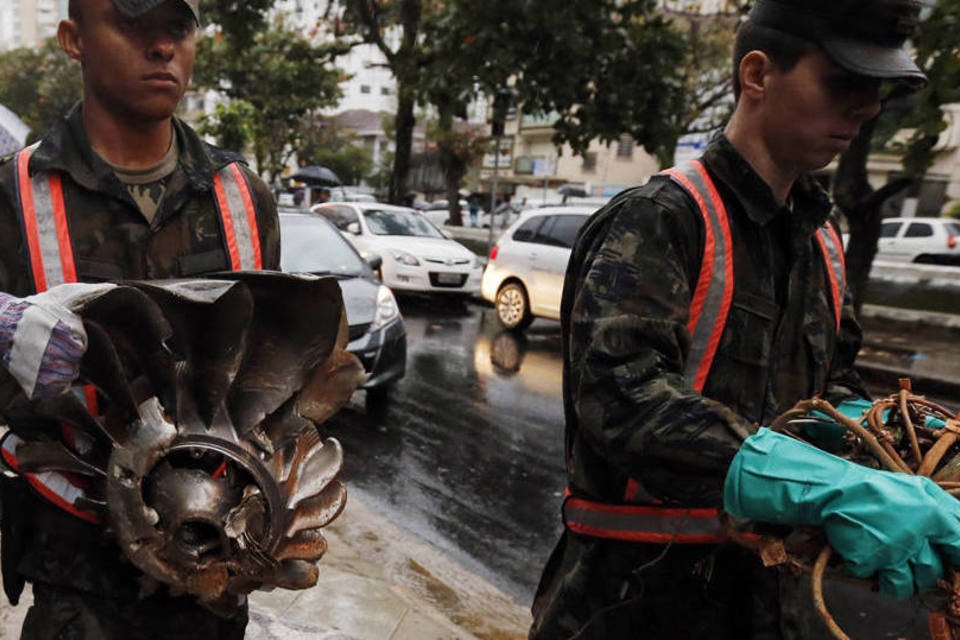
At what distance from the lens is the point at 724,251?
5.01 ft

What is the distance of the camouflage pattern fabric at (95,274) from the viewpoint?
1503 mm

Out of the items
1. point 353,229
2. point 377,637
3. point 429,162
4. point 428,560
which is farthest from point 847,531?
point 429,162

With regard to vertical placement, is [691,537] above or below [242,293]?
below

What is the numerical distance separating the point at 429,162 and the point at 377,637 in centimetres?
4588

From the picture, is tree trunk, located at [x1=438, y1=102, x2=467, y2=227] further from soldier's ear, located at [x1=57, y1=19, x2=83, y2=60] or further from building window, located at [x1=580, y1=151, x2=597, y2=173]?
soldier's ear, located at [x1=57, y1=19, x2=83, y2=60]

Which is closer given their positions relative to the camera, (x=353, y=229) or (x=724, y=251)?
(x=724, y=251)

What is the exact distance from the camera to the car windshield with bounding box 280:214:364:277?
6.91 m

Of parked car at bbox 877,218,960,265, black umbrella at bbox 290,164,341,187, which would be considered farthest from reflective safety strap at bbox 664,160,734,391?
black umbrella at bbox 290,164,341,187

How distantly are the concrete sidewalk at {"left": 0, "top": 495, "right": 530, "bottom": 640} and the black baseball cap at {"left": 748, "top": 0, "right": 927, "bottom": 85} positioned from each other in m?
2.37

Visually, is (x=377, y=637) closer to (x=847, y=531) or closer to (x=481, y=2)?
(x=847, y=531)

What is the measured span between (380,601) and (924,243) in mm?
19701

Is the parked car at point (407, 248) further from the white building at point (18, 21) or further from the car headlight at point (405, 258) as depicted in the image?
the white building at point (18, 21)

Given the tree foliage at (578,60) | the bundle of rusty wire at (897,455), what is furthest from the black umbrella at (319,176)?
the bundle of rusty wire at (897,455)

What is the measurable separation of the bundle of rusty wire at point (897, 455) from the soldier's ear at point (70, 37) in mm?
1559
